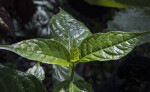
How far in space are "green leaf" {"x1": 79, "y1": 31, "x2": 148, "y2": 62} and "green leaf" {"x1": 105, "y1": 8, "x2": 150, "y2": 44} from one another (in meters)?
0.49

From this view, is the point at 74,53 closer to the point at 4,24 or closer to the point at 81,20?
the point at 4,24

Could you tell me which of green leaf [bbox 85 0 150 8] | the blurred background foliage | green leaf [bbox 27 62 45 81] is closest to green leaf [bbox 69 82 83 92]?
green leaf [bbox 27 62 45 81]

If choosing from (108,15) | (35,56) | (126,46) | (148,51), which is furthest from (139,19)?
(35,56)

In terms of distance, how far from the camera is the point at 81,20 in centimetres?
106

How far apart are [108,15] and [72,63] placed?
2.93ft

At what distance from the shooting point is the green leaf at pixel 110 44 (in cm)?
41

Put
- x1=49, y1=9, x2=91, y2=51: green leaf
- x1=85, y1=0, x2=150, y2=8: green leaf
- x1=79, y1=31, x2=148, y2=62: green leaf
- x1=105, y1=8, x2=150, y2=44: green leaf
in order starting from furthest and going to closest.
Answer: x1=105, y1=8, x2=150, y2=44: green leaf
x1=85, y1=0, x2=150, y2=8: green leaf
x1=49, y1=9, x2=91, y2=51: green leaf
x1=79, y1=31, x2=148, y2=62: green leaf

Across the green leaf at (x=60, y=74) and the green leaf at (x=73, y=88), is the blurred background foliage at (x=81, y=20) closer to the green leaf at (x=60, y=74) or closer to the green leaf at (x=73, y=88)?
the green leaf at (x=60, y=74)

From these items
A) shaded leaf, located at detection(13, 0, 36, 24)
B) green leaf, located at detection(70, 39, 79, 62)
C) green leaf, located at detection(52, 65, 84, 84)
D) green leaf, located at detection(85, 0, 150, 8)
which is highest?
green leaf, located at detection(85, 0, 150, 8)

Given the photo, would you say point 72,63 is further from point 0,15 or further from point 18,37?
point 18,37

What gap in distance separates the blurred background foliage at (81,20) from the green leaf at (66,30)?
0.20 m

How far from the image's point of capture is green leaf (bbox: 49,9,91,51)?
1.73ft

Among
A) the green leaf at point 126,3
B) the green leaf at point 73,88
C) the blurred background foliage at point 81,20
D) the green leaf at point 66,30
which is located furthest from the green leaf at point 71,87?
the green leaf at point 126,3

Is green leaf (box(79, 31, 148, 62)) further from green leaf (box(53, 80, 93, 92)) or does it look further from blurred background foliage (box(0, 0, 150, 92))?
blurred background foliage (box(0, 0, 150, 92))
